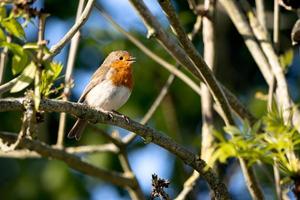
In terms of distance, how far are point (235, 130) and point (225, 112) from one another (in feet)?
6.52

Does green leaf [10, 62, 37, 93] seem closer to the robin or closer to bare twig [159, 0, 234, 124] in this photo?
bare twig [159, 0, 234, 124]

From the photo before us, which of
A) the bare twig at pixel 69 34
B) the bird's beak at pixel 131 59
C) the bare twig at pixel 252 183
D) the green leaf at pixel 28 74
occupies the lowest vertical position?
the bare twig at pixel 252 183

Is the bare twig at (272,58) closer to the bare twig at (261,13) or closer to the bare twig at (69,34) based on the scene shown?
the bare twig at (261,13)

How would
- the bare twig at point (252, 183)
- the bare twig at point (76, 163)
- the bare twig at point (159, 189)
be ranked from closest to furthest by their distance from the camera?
the bare twig at point (159, 189) → the bare twig at point (252, 183) → the bare twig at point (76, 163)

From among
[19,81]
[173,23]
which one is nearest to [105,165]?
[173,23]

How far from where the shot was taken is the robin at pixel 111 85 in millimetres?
6340

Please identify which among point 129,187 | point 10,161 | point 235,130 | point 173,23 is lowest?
point 10,161

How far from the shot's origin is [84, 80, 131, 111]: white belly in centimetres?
632

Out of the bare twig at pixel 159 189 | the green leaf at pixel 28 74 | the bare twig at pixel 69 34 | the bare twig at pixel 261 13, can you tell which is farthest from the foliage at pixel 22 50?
the bare twig at pixel 261 13

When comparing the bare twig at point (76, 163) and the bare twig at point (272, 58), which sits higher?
the bare twig at point (272, 58)

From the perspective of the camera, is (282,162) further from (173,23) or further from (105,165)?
(105,165)

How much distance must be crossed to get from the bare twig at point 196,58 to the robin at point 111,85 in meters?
1.75

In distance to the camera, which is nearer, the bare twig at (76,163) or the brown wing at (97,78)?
the bare twig at (76,163)

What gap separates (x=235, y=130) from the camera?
8.91 ft
